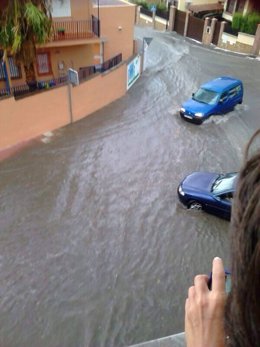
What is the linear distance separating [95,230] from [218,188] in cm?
Answer: 362

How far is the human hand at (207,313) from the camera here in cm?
135

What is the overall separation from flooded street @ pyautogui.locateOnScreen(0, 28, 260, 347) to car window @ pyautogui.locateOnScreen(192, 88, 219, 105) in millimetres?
881

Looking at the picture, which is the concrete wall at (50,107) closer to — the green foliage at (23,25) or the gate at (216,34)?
the green foliage at (23,25)

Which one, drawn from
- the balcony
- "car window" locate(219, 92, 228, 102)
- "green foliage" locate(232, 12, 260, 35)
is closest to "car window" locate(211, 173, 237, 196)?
"car window" locate(219, 92, 228, 102)

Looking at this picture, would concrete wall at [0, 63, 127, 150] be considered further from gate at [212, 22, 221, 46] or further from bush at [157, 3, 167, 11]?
bush at [157, 3, 167, 11]

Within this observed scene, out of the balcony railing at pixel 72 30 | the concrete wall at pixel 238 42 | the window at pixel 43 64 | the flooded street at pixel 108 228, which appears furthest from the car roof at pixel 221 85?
the concrete wall at pixel 238 42

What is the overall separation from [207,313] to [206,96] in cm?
1458

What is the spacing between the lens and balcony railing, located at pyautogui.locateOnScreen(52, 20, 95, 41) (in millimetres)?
15008

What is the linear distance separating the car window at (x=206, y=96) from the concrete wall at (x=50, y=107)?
402 centimetres

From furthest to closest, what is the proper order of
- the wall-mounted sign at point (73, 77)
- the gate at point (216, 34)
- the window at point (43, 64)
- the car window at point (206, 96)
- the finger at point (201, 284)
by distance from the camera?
1. the gate at point (216, 34)
2. the window at point (43, 64)
3. the car window at point (206, 96)
4. the wall-mounted sign at point (73, 77)
5. the finger at point (201, 284)

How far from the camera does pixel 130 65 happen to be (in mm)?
17562

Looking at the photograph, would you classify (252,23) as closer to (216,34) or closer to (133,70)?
(216,34)

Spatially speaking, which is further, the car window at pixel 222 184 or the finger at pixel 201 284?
the car window at pixel 222 184

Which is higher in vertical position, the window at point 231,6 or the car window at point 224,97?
the window at point 231,6
